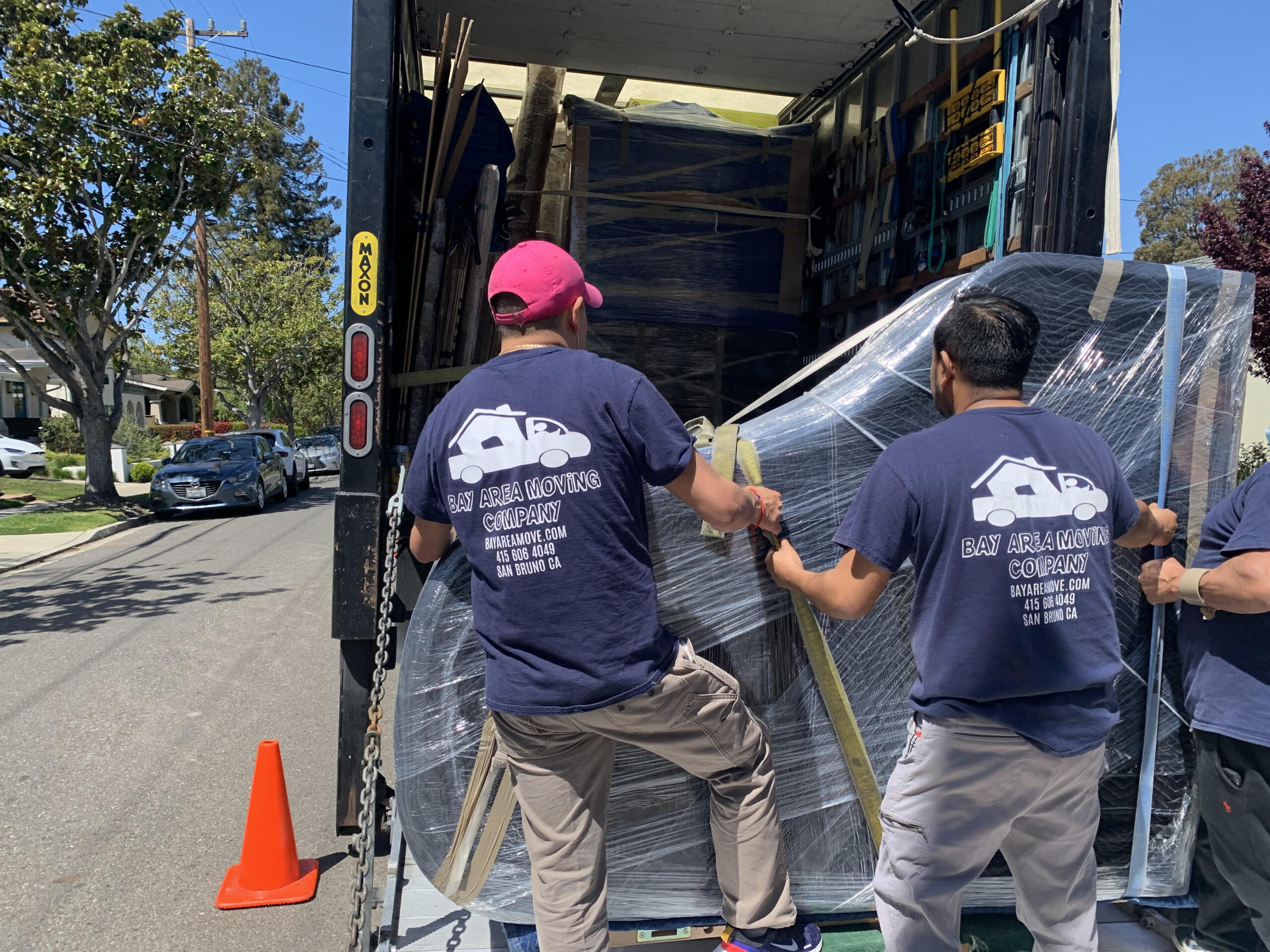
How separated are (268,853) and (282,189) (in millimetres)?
48899

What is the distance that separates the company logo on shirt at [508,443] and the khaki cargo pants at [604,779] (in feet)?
1.83

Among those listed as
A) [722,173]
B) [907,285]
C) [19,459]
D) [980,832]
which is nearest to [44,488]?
[19,459]

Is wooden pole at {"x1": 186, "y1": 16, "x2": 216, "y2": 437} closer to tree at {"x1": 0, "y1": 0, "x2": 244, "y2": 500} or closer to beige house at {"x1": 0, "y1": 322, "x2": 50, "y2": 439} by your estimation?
tree at {"x1": 0, "y1": 0, "x2": 244, "y2": 500}

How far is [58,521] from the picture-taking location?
13.7 m

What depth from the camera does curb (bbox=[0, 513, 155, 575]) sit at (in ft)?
34.8

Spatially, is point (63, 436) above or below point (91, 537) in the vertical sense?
above

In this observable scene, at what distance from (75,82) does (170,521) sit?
22.4 feet

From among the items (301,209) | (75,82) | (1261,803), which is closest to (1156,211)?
(301,209)

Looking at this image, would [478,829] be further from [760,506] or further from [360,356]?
[360,356]

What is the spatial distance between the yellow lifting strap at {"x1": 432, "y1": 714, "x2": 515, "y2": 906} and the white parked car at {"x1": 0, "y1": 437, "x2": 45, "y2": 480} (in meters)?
23.1

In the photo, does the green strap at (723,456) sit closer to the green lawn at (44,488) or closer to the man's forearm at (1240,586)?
the man's forearm at (1240,586)

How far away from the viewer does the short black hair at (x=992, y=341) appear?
1.94 meters

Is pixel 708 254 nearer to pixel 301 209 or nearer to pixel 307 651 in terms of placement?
pixel 307 651

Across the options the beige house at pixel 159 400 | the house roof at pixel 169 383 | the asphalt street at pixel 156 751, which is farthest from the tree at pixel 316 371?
the asphalt street at pixel 156 751
